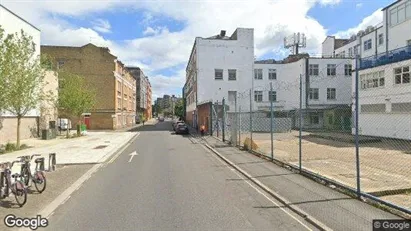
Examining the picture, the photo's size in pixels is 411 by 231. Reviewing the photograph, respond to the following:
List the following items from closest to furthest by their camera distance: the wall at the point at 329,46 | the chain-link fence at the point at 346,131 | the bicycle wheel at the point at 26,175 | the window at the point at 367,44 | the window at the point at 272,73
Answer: the bicycle wheel at the point at 26,175
the chain-link fence at the point at 346,131
the window at the point at 367,44
the window at the point at 272,73
the wall at the point at 329,46

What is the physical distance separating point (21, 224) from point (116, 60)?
48289 millimetres

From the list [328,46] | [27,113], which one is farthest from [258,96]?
[27,113]

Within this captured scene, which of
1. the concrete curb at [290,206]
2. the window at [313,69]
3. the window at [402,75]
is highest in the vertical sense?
the window at [313,69]

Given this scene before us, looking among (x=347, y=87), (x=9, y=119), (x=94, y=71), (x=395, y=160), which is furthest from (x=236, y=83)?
(x=395, y=160)

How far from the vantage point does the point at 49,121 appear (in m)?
36.5

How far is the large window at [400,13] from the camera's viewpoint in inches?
1273

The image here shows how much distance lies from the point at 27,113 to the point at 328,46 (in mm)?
53435

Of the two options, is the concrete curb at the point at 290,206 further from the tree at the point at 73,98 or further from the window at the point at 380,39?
the window at the point at 380,39

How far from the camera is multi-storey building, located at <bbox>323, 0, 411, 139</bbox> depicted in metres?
26.2

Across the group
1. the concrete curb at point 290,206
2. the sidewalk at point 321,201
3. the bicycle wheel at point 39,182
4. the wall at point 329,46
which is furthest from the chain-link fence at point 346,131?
the wall at point 329,46

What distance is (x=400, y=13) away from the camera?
34094mm

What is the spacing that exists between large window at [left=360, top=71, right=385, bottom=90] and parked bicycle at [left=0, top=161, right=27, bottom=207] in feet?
93.7

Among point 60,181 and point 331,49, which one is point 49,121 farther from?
point 331,49

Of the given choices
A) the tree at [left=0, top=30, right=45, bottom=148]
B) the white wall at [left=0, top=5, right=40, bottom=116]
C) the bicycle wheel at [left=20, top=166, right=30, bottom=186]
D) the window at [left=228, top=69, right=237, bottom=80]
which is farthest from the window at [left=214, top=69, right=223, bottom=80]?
the bicycle wheel at [left=20, top=166, right=30, bottom=186]
